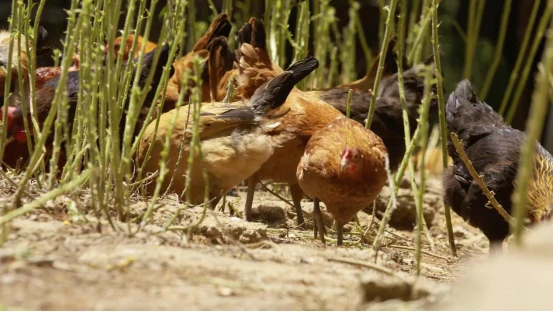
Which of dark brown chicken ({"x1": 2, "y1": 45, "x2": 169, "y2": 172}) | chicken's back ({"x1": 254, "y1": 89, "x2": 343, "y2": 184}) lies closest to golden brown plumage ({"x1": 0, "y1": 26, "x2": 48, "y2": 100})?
dark brown chicken ({"x1": 2, "y1": 45, "x2": 169, "y2": 172})

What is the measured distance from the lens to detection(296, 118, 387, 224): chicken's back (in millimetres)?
3866

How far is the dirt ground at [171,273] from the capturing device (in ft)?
6.96

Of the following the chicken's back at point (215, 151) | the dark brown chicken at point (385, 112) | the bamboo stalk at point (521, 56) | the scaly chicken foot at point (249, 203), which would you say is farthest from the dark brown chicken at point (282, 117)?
the bamboo stalk at point (521, 56)

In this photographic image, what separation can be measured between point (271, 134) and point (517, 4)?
546 centimetres

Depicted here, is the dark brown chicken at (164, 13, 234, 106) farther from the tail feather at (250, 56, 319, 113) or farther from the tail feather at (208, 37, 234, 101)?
the tail feather at (250, 56, 319, 113)

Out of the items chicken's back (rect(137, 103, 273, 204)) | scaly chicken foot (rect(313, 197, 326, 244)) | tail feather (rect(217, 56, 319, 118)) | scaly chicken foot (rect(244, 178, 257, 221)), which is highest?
tail feather (rect(217, 56, 319, 118))

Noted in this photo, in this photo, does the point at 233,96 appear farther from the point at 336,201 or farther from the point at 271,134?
the point at 336,201

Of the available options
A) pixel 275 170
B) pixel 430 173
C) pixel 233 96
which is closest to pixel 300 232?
pixel 275 170

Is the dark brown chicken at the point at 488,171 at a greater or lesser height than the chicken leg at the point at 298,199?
greater

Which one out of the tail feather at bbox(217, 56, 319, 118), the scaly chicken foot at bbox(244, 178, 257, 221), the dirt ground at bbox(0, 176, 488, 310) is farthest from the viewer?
the scaly chicken foot at bbox(244, 178, 257, 221)

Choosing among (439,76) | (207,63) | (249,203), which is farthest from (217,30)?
(439,76)

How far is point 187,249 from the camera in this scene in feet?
9.16

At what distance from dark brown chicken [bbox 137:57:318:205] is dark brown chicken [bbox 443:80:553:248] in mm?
1237

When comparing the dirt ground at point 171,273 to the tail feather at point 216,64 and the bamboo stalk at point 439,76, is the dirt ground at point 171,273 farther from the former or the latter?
the tail feather at point 216,64
